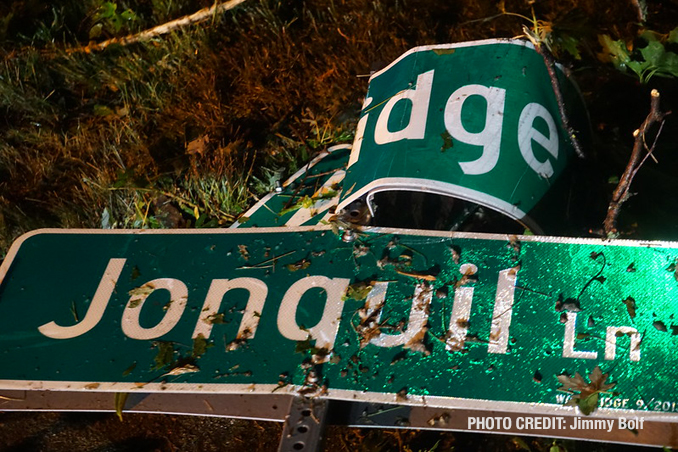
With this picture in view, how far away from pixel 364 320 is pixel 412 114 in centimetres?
73

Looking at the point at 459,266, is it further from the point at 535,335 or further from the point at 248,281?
the point at 248,281

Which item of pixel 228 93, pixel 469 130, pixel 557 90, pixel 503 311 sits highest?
pixel 228 93

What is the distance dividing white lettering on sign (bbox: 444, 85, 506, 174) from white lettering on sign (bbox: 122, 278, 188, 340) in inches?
38.8

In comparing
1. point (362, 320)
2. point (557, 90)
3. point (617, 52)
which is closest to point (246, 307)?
point (362, 320)

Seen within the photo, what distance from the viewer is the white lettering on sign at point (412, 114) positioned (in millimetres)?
2053

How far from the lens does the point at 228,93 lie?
11.3ft

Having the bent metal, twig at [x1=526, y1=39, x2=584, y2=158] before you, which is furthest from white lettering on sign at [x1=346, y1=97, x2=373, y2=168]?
twig at [x1=526, y1=39, x2=584, y2=158]

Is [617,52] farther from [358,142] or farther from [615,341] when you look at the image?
[615,341]

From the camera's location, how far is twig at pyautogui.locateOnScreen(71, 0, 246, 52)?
147 inches

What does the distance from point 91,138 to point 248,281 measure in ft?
6.23

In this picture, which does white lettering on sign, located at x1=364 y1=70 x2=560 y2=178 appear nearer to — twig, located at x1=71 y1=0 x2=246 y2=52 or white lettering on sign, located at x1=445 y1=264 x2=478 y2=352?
white lettering on sign, located at x1=445 y1=264 x2=478 y2=352

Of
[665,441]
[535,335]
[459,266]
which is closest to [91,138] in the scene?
[459,266]

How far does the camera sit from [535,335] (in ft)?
5.69

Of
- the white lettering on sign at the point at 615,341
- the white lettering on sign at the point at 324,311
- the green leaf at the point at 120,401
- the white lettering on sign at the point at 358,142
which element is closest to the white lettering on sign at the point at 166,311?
the green leaf at the point at 120,401
